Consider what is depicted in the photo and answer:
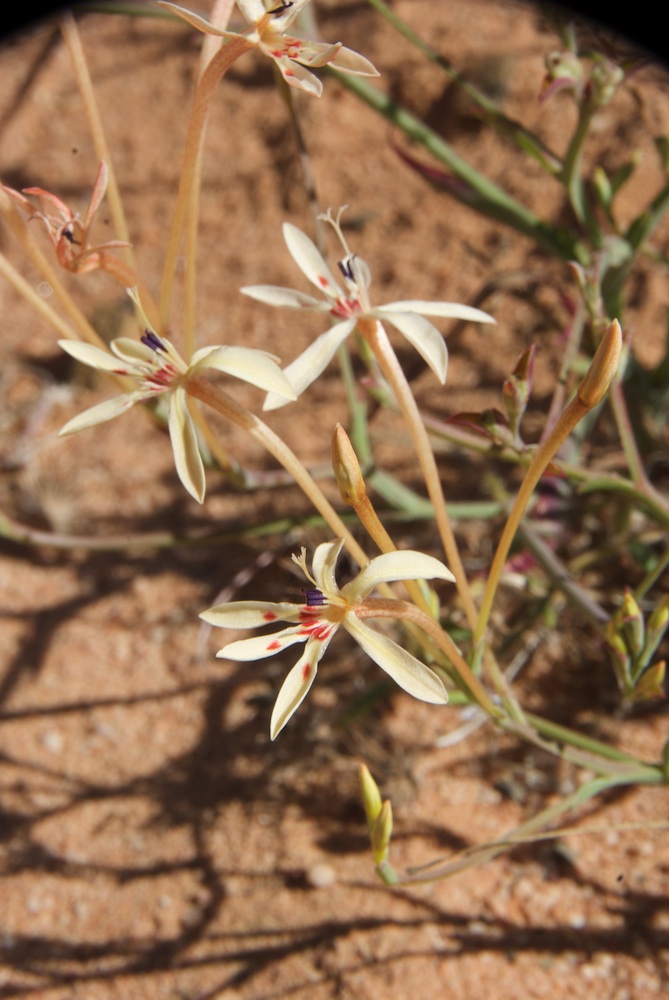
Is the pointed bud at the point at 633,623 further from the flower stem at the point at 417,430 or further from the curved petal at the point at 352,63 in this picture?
the curved petal at the point at 352,63

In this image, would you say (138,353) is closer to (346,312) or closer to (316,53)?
(346,312)

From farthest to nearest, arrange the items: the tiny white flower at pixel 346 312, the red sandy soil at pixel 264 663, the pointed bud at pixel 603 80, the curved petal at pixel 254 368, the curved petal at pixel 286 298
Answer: the red sandy soil at pixel 264 663
the pointed bud at pixel 603 80
the curved petal at pixel 286 298
the tiny white flower at pixel 346 312
the curved petal at pixel 254 368

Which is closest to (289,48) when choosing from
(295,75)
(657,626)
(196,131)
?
(295,75)

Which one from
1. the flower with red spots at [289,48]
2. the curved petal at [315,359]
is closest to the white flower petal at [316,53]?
the flower with red spots at [289,48]

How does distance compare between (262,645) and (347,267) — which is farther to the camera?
(347,267)

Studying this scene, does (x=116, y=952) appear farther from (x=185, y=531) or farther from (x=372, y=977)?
(x=185, y=531)

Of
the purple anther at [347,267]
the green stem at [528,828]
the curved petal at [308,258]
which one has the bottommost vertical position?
the green stem at [528,828]
